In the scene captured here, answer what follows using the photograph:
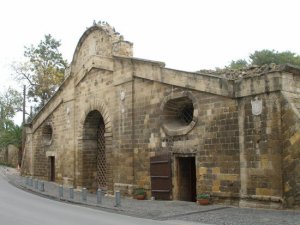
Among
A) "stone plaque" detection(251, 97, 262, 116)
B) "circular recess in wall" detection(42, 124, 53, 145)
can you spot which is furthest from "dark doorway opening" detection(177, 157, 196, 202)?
"circular recess in wall" detection(42, 124, 53, 145)

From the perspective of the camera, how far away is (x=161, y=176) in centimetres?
1614

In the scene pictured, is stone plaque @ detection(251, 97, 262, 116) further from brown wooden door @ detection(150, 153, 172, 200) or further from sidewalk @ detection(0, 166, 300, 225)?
brown wooden door @ detection(150, 153, 172, 200)

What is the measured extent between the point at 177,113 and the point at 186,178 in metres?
2.66

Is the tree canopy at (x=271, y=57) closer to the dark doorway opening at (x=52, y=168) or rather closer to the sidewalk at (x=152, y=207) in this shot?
the dark doorway opening at (x=52, y=168)

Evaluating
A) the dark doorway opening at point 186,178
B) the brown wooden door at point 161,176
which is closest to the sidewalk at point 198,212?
the brown wooden door at point 161,176

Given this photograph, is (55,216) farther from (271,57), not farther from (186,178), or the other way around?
(271,57)

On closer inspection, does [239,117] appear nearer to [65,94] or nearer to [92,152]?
[92,152]

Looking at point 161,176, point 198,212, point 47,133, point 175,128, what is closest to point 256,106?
point 198,212

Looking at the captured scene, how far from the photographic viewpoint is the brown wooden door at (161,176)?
15848mm

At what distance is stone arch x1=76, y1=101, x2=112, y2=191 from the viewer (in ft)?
71.9

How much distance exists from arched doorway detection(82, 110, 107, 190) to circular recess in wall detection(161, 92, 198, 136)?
630 centimetres

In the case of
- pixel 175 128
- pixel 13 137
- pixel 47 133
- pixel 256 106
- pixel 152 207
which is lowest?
pixel 152 207

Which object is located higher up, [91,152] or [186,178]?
[91,152]

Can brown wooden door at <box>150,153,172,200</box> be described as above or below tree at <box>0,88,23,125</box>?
below
